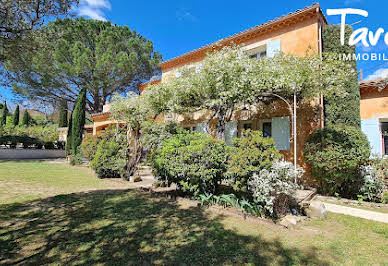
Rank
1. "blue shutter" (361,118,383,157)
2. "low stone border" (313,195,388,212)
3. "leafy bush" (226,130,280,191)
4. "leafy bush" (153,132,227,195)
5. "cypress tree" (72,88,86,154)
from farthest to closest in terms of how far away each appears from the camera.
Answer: "cypress tree" (72,88,86,154)
"blue shutter" (361,118,383,157)
"low stone border" (313,195,388,212)
"leafy bush" (153,132,227,195)
"leafy bush" (226,130,280,191)

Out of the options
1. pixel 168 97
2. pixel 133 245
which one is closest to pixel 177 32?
pixel 168 97

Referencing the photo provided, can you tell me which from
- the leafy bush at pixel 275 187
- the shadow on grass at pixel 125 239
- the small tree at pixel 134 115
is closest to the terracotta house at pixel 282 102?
the small tree at pixel 134 115

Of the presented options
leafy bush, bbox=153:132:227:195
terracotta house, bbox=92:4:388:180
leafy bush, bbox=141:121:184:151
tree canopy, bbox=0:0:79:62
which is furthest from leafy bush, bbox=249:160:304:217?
tree canopy, bbox=0:0:79:62

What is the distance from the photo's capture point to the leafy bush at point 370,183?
6.75 metres

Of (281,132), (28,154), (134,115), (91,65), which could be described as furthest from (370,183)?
(28,154)

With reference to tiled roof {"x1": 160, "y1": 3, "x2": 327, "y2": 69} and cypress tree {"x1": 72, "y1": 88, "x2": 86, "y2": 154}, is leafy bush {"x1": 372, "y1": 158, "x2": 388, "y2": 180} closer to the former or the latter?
tiled roof {"x1": 160, "y1": 3, "x2": 327, "y2": 69}

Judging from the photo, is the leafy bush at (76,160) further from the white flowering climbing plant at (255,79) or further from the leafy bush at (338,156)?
the leafy bush at (338,156)

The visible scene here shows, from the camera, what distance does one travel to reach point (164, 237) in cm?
366

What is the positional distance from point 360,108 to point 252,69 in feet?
17.7

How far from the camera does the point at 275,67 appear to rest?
7.37 m

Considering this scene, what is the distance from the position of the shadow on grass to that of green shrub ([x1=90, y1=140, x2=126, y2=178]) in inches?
177

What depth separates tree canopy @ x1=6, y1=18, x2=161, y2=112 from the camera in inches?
765

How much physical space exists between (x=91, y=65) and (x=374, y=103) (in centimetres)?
2258

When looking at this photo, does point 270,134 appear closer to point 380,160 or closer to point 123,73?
point 380,160
